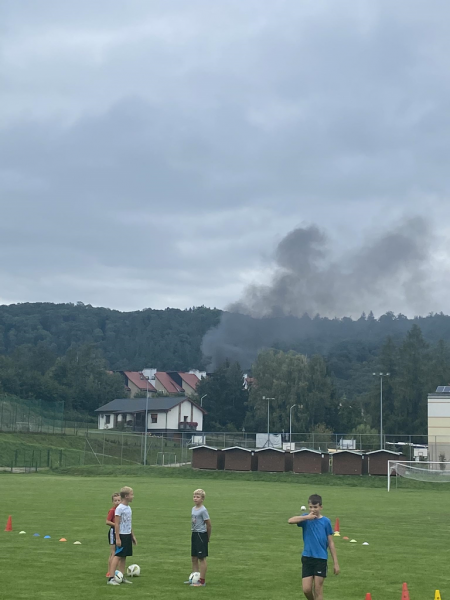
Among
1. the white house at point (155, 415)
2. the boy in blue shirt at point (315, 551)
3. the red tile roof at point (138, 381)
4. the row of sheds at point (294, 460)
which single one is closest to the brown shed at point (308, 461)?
the row of sheds at point (294, 460)

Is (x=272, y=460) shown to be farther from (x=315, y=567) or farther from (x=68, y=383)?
(x=68, y=383)

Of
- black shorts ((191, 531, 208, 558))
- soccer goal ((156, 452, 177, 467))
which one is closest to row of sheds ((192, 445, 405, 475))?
soccer goal ((156, 452, 177, 467))

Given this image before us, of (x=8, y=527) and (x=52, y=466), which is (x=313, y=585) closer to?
(x=8, y=527)

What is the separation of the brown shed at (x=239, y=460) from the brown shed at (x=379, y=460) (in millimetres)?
10851

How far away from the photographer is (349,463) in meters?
73.0

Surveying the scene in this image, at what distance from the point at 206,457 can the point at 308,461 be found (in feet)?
31.5

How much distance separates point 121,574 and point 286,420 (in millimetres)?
119045

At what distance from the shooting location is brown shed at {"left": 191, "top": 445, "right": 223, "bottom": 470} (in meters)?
77.7

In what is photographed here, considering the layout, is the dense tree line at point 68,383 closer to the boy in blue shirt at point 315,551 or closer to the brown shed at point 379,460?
the brown shed at point 379,460

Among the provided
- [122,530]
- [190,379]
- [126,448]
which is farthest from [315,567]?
[190,379]

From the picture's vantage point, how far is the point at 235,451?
7738 cm

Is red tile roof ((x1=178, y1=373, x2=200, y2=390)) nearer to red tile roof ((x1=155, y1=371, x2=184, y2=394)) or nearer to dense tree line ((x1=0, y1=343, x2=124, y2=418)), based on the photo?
red tile roof ((x1=155, y1=371, x2=184, y2=394))

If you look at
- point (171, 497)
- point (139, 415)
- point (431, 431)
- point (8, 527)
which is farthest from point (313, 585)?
point (139, 415)

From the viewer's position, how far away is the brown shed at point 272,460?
76.1 meters
